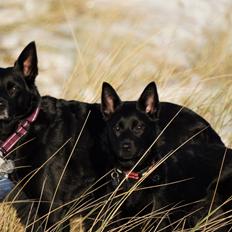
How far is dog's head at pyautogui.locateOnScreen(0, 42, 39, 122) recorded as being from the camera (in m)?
5.09

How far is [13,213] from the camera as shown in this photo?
548cm

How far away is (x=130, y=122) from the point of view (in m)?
5.39

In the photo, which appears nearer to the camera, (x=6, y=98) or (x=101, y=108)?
(x=6, y=98)

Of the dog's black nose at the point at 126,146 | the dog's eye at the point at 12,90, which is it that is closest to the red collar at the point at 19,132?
the dog's eye at the point at 12,90

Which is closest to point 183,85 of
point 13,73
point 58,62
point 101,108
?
point 101,108

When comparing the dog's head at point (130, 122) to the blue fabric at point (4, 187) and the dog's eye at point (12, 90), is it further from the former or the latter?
the blue fabric at point (4, 187)

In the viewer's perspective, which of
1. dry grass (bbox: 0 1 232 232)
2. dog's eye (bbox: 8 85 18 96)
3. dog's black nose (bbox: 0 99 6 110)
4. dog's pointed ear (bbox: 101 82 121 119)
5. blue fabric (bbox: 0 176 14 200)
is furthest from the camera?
dry grass (bbox: 0 1 232 232)

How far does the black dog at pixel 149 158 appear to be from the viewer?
5.11 metres

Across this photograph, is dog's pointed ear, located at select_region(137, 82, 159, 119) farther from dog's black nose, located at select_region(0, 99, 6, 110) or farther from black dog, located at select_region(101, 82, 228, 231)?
dog's black nose, located at select_region(0, 99, 6, 110)

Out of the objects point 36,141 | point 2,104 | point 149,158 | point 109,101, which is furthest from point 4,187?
point 149,158

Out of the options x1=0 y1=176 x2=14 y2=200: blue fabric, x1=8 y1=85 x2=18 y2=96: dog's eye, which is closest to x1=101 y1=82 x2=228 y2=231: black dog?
x1=8 y1=85 x2=18 y2=96: dog's eye

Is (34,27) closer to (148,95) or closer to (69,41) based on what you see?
(69,41)

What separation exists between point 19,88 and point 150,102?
920 millimetres

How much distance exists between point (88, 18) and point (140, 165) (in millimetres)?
6209
